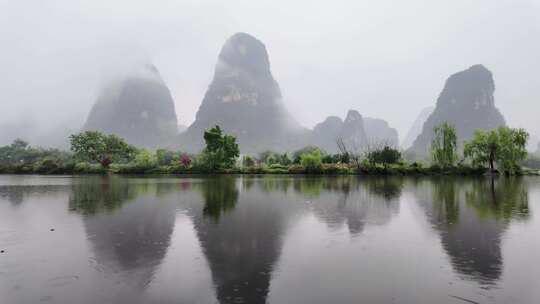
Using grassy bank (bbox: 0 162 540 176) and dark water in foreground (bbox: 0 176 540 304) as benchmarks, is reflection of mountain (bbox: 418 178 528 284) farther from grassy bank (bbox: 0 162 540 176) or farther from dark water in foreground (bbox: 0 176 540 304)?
grassy bank (bbox: 0 162 540 176)

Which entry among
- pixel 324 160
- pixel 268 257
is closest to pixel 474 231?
pixel 268 257

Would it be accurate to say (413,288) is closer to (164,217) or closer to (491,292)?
(491,292)

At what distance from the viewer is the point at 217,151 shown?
65.3 m

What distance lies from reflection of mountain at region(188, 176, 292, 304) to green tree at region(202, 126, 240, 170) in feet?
162

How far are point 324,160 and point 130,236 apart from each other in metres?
67.0

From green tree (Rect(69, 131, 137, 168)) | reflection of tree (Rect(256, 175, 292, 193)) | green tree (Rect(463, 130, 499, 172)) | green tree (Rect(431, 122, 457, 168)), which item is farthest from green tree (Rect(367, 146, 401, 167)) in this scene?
green tree (Rect(69, 131, 137, 168))

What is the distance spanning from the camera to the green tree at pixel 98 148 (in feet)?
249

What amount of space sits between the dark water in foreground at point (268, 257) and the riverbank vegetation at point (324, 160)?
46383 mm

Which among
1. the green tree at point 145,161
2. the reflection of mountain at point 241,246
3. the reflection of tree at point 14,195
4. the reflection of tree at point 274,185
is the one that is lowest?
the reflection of mountain at point 241,246

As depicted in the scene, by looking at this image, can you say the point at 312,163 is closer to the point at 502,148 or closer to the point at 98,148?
the point at 502,148

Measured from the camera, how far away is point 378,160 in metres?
65.9

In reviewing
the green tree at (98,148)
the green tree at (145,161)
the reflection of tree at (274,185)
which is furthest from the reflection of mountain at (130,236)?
the green tree at (98,148)

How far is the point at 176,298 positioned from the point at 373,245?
6288 millimetres

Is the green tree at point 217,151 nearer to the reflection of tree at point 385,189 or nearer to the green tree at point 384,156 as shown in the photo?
the green tree at point 384,156
